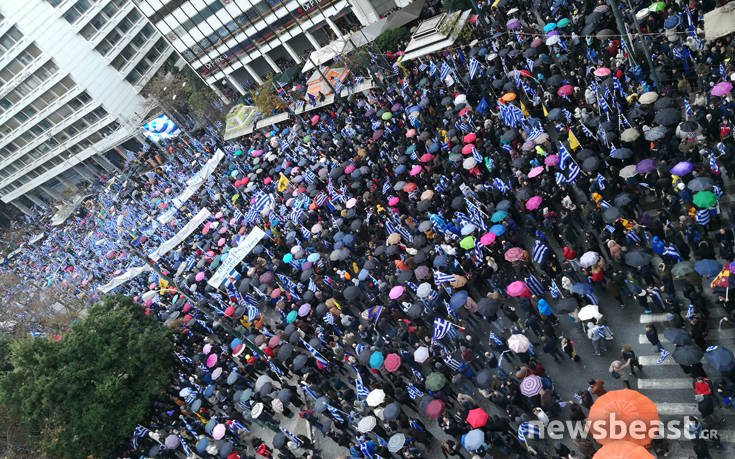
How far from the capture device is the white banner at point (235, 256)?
77.0 feet

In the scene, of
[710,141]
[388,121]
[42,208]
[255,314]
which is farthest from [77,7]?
[710,141]

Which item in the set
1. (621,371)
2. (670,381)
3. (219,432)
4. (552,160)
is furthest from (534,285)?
(219,432)

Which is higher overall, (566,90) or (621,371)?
(566,90)

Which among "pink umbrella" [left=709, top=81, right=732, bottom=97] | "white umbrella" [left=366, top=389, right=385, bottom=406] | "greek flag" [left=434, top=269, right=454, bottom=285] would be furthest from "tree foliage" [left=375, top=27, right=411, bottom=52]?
"white umbrella" [left=366, top=389, right=385, bottom=406]

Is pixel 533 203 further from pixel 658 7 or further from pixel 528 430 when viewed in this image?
pixel 658 7

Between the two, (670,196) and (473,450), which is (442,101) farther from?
(473,450)

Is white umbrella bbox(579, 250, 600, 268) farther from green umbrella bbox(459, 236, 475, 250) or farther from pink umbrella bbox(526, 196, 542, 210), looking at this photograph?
green umbrella bbox(459, 236, 475, 250)

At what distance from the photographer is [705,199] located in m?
13.2

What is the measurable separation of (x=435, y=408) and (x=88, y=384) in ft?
49.5

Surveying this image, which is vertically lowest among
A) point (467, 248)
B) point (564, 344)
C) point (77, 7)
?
point (564, 344)

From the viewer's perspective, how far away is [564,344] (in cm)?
1352

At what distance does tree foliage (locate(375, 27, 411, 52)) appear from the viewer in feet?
114

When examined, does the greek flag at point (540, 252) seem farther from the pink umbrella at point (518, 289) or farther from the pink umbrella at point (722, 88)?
the pink umbrella at point (722, 88)

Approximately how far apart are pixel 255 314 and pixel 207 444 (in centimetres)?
518
